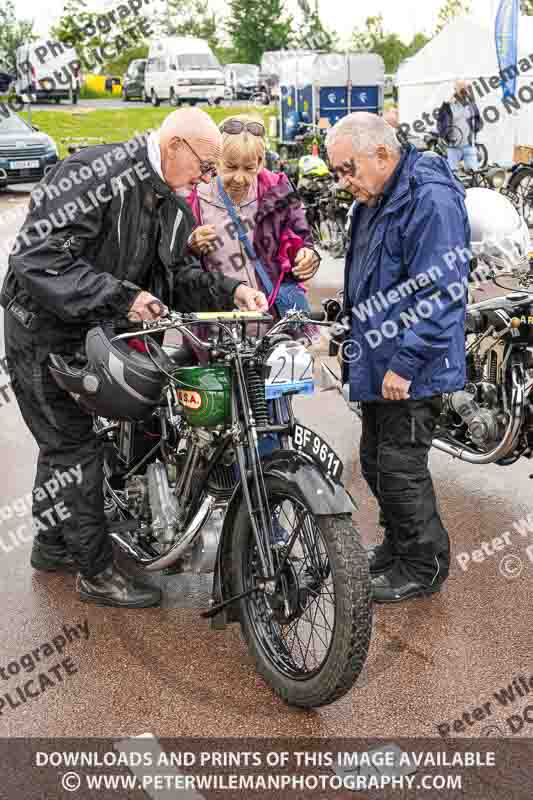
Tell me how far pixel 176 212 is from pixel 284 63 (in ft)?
77.9

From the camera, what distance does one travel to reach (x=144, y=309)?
11.1 ft

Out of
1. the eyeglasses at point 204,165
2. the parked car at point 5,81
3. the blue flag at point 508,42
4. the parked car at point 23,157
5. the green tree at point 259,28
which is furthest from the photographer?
the green tree at point 259,28

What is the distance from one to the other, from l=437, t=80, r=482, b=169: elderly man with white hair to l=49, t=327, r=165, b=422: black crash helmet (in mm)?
12623

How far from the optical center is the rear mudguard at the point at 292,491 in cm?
300

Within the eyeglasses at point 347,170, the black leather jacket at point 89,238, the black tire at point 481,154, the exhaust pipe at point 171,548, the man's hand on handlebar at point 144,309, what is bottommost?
the exhaust pipe at point 171,548

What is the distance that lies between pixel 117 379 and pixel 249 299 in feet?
2.33

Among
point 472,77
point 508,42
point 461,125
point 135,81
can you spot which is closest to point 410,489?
point 461,125

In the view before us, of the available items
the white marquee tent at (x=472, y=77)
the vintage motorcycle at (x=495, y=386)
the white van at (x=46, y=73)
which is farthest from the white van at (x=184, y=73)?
the vintage motorcycle at (x=495, y=386)

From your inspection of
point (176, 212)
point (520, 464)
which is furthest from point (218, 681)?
point (520, 464)

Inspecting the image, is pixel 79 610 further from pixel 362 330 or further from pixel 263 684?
pixel 362 330

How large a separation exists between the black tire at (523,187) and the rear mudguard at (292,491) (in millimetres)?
10066

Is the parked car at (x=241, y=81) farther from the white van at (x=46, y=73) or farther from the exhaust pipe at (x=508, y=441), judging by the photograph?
the exhaust pipe at (x=508, y=441)

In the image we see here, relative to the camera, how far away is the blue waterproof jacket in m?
3.52

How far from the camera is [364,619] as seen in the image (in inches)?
116
